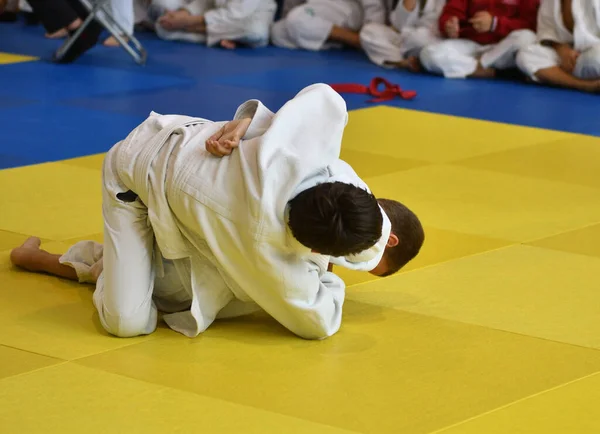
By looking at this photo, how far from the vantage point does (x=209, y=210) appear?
316 centimetres

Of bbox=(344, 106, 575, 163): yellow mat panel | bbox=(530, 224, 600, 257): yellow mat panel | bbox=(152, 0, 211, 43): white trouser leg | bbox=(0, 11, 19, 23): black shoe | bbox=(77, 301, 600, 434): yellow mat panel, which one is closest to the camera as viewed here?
bbox=(77, 301, 600, 434): yellow mat panel

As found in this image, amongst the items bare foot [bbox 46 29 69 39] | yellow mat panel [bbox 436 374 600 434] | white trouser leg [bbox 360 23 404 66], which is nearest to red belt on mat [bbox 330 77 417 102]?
white trouser leg [bbox 360 23 404 66]

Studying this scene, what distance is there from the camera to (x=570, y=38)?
8.50 meters

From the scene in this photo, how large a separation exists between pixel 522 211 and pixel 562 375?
1890mm

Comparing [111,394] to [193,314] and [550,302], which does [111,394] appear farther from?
[550,302]

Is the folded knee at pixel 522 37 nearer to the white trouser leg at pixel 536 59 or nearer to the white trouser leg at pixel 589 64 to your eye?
the white trouser leg at pixel 536 59

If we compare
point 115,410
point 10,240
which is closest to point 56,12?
point 10,240

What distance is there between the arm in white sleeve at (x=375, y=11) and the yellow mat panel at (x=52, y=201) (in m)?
5.31

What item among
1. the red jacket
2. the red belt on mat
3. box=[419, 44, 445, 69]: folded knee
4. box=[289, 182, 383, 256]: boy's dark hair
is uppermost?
box=[289, 182, 383, 256]: boy's dark hair

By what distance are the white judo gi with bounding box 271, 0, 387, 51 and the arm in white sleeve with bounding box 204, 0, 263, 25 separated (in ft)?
1.34

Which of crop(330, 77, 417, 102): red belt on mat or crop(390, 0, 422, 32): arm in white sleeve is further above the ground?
crop(330, 77, 417, 102): red belt on mat

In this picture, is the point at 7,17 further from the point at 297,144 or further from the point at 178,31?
the point at 297,144

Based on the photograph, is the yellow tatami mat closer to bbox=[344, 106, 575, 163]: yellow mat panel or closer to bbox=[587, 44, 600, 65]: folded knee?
bbox=[344, 106, 575, 163]: yellow mat panel

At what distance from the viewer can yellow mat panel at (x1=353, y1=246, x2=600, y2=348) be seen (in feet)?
11.7
